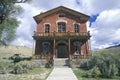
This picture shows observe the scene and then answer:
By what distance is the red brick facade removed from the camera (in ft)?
98.3

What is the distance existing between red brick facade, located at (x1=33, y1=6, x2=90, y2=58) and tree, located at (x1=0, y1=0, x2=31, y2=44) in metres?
3.79

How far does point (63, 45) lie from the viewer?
3216 centimetres

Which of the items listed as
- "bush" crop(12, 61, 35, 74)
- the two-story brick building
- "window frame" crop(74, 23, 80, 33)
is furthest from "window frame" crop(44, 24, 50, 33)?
"bush" crop(12, 61, 35, 74)

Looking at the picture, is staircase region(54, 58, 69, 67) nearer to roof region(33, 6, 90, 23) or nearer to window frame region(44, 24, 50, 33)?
window frame region(44, 24, 50, 33)

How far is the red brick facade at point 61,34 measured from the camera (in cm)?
2997

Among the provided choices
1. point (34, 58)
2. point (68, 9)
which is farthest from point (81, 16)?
point (34, 58)

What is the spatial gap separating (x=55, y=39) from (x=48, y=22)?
3766 mm

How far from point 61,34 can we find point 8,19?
833 centimetres

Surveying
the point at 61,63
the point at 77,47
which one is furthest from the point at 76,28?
the point at 61,63

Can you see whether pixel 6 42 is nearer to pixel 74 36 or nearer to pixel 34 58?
pixel 34 58

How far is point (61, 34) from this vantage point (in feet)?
98.8

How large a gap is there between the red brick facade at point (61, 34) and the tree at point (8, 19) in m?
3.79

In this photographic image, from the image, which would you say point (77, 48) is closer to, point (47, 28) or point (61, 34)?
point (61, 34)

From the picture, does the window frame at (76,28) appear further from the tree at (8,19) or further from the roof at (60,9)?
the tree at (8,19)
